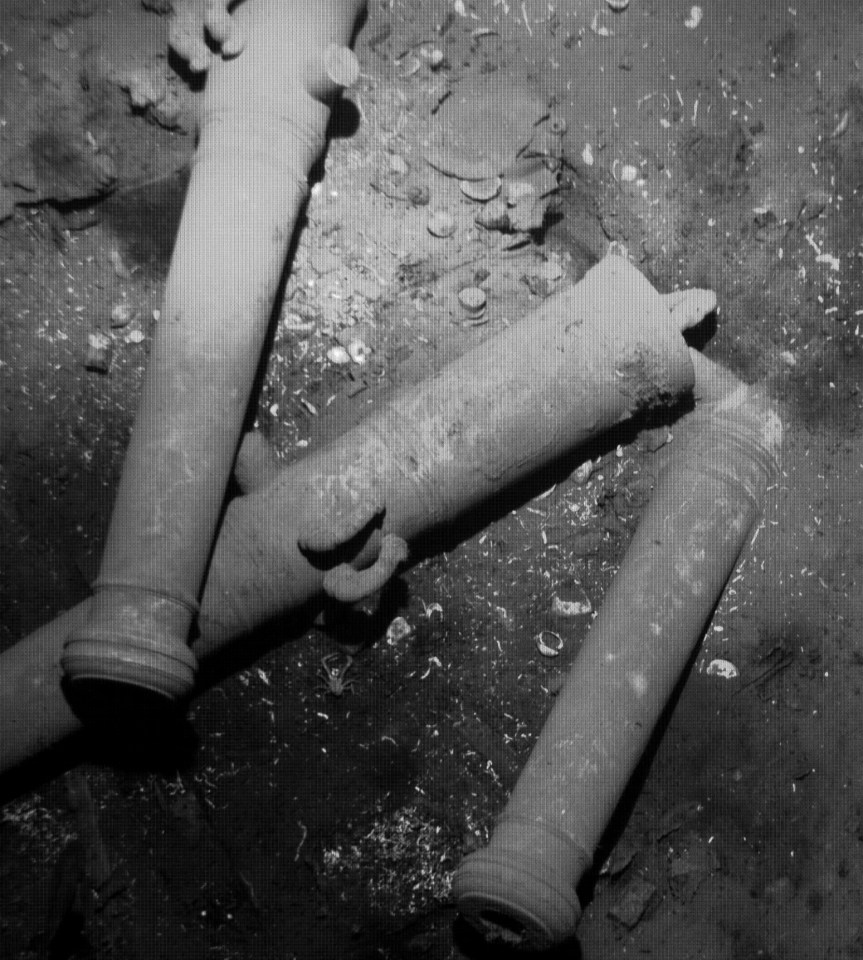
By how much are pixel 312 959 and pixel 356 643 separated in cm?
124

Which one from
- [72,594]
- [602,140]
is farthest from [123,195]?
[602,140]

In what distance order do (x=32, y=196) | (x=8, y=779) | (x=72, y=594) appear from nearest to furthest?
(x=8, y=779), (x=72, y=594), (x=32, y=196)

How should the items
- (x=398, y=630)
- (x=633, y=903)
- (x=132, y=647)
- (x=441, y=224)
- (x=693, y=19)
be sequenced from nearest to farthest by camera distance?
(x=132, y=647)
(x=633, y=903)
(x=398, y=630)
(x=441, y=224)
(x=693, y=19)

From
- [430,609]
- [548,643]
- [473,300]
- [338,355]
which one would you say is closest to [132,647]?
[430,609]

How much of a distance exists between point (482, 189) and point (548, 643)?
210cm

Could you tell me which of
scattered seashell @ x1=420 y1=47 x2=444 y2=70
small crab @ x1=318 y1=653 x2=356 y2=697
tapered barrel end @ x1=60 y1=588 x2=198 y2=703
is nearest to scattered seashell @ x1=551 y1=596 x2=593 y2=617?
small crab @ x1=318 y1=653 x2=356 y2=697

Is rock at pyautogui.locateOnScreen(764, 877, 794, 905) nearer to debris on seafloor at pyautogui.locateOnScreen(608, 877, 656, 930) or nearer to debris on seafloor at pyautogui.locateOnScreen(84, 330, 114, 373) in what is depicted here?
debris on seafloor at pyautogui.locateOnScreen(608, 877, 656, 930)

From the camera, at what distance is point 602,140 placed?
13.2ft

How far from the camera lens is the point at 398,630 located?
367 cm

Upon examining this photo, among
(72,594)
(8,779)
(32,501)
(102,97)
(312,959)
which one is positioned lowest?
(312,959)

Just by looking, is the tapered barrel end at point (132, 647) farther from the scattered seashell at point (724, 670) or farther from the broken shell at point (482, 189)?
the broken shell at point (482, 189)

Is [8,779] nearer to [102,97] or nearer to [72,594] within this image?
[72,594]

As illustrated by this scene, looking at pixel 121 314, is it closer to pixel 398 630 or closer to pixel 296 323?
pixel 296 323

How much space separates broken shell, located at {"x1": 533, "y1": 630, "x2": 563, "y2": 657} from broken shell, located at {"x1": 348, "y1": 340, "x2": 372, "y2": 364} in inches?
57.2
